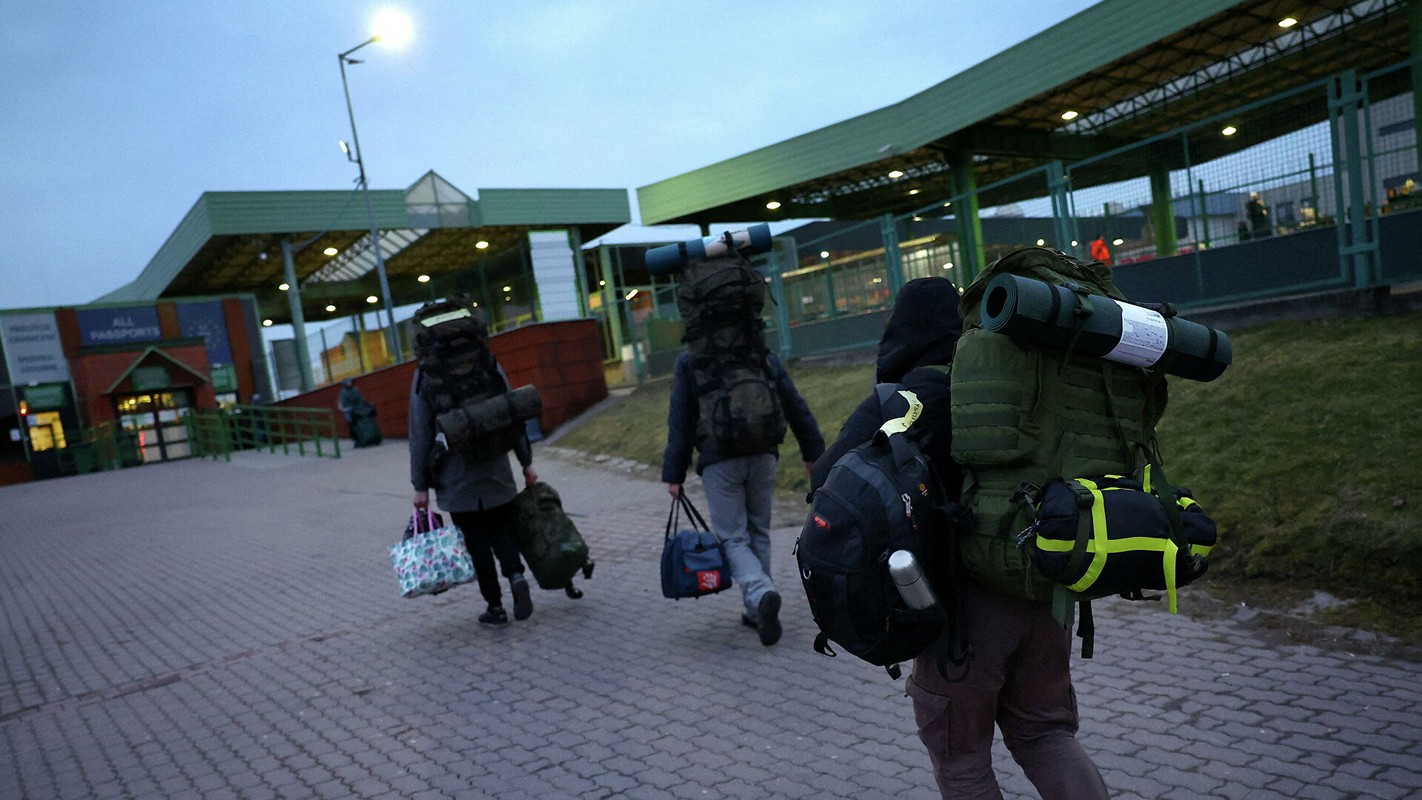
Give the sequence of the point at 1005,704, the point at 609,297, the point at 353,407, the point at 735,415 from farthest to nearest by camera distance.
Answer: the point at 609,297 → the point at 353,407 → the point at 735,415 → the point at 1005,704

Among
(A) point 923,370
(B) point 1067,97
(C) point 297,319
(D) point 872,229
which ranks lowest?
(A) point 923,370

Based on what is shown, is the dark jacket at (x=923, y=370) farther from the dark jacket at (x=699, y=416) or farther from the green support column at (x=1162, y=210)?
the green support column at (x=1162, y=210)

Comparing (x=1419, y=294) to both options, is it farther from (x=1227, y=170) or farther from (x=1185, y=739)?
(x=1185, y=739)

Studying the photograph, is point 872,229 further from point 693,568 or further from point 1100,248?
point 693,568

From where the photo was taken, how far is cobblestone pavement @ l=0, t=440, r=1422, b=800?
11.4 ft

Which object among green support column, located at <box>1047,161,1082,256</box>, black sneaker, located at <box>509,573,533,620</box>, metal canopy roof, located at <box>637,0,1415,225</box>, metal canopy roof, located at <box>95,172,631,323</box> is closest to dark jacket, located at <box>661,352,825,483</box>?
black sneaker, located at <box>509,573,533,620</box>

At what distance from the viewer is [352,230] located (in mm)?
30844

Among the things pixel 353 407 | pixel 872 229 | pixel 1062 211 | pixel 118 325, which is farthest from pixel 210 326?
pixel 1062 211

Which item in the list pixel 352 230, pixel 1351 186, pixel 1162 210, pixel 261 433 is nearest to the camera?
pixel 1351 186

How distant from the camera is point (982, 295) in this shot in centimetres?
227

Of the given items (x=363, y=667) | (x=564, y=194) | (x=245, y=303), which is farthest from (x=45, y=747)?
(x=245, y=303)

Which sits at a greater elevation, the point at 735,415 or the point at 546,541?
the point at 735,415

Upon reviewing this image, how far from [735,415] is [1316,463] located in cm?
351

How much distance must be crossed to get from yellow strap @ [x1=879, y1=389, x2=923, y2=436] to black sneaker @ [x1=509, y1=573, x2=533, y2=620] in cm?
416
